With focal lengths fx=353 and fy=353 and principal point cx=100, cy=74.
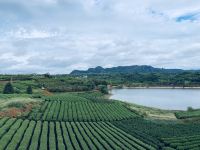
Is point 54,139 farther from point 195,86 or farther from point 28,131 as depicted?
point 195,86

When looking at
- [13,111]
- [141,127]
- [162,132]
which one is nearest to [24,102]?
[13,111]

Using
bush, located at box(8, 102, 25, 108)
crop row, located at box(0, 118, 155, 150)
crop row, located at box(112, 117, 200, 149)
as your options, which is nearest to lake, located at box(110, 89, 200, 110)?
crop row, located at box(112, 117, 200, 149)

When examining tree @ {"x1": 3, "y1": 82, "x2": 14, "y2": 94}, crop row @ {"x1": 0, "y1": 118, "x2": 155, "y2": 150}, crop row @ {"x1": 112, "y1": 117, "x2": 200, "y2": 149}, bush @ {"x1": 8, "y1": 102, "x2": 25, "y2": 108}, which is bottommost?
crop row @ {"x1": 112, "y1": 117, "x2": 200, "y2": 149}

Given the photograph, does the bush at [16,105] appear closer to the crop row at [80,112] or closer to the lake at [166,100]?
the crop row at [80,112]

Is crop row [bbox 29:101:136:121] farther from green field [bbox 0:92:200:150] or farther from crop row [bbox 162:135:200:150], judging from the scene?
crop row [bbox 162:135:200:150]

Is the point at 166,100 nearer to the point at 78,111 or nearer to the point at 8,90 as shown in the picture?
the point at 8,90

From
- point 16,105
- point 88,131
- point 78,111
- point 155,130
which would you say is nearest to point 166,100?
point 78,111
